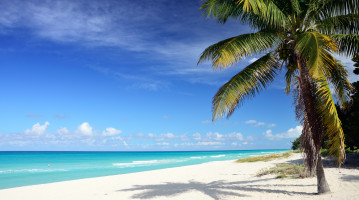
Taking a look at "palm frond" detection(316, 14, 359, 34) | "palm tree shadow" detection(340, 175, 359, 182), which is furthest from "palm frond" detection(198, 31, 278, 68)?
"palm tree shadow" detection(340, 175, 359, 182)

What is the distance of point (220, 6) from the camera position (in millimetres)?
7910

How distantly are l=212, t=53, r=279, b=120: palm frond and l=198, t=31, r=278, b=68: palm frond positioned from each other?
57 cm

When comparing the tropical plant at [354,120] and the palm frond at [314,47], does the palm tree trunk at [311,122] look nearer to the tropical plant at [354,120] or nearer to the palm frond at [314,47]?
the palm frond at [314,47]

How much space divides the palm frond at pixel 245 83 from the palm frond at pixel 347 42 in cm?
195

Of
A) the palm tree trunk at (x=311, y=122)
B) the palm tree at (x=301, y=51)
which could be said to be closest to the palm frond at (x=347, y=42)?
the palm tree at (x=301, y=51)

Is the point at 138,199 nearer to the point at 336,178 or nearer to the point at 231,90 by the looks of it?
the point at 231,90

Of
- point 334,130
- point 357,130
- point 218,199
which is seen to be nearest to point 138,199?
point 218,199

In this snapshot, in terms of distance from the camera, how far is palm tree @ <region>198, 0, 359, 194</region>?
22.4 feet

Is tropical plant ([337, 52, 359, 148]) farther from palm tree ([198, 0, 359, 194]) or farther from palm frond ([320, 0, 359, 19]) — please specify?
palm frond ([320, 0, 359, 19])

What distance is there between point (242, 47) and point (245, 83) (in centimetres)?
114

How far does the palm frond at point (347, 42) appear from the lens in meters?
7.77

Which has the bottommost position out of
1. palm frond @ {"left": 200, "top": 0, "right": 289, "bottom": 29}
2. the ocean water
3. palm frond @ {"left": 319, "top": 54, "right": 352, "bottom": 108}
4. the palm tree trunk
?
the ocean water

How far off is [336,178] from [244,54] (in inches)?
279

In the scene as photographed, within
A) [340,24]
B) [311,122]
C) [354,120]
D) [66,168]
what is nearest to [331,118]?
[311,122]
